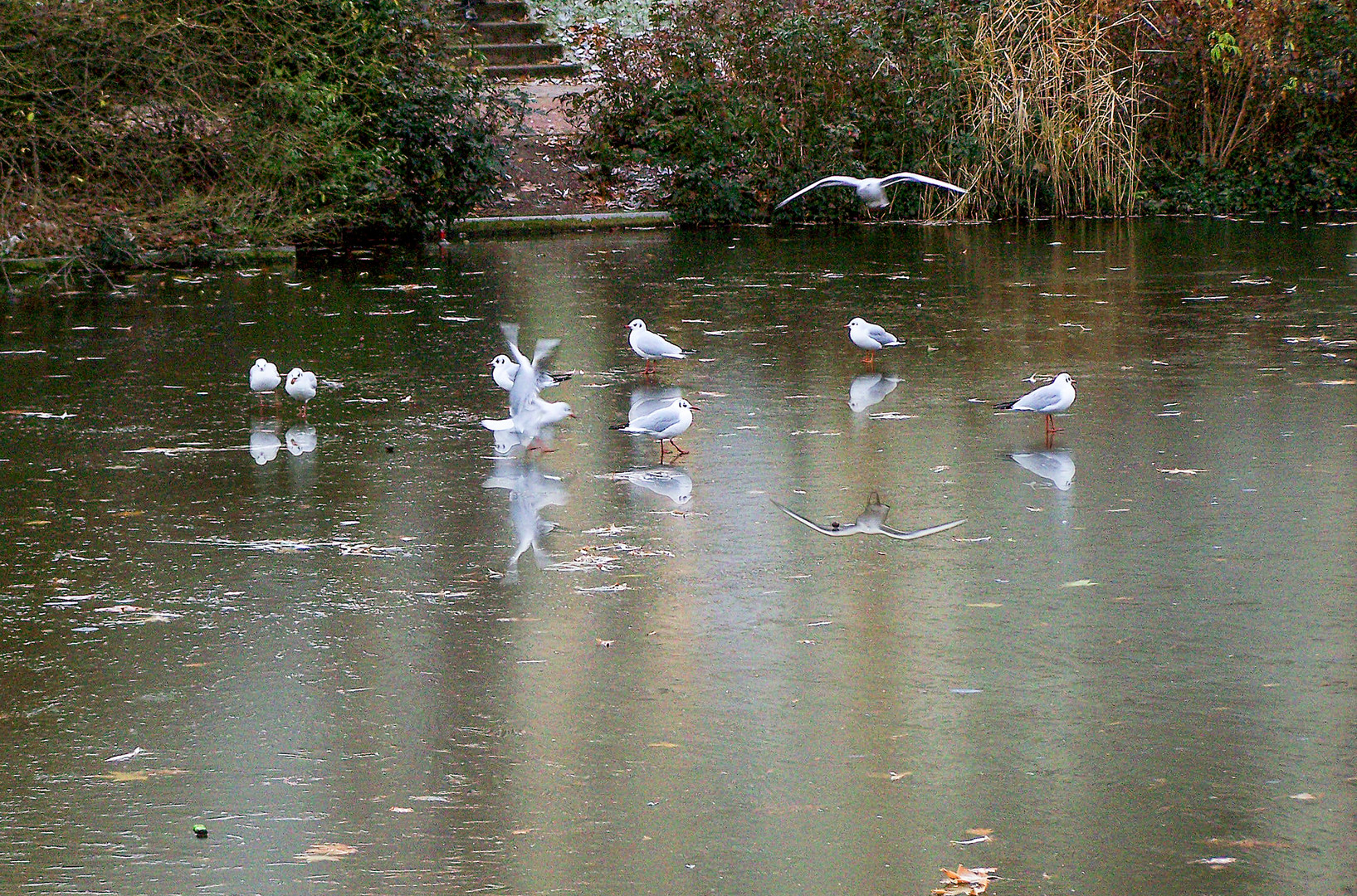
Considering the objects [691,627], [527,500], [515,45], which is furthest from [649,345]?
[515,45]

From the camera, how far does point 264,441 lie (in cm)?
808

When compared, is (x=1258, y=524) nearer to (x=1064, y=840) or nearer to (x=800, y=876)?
(x=1064, y=840)

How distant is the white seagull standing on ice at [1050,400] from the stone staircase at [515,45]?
15.9 m

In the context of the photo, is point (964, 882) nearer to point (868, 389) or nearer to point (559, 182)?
point (868, 389)

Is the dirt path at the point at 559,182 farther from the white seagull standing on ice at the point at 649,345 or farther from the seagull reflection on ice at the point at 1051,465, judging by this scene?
the seagull reflection on ice at the point at 1051,465

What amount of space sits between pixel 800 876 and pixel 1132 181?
16970 mm

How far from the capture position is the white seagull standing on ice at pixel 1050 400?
7.89m

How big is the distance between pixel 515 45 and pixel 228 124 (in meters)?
8.46

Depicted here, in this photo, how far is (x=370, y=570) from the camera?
591cm

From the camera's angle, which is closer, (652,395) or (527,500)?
(527,500)

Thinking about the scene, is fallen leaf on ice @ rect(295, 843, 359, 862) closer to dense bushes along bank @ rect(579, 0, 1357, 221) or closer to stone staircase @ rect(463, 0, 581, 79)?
dense bushes along bank @ rect(579, 0, 1357, 221)

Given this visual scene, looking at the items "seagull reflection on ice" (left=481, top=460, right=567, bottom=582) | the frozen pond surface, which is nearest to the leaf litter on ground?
the frozen pond surface

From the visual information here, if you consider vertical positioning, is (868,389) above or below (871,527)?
above

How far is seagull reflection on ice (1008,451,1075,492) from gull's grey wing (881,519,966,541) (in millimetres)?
796
